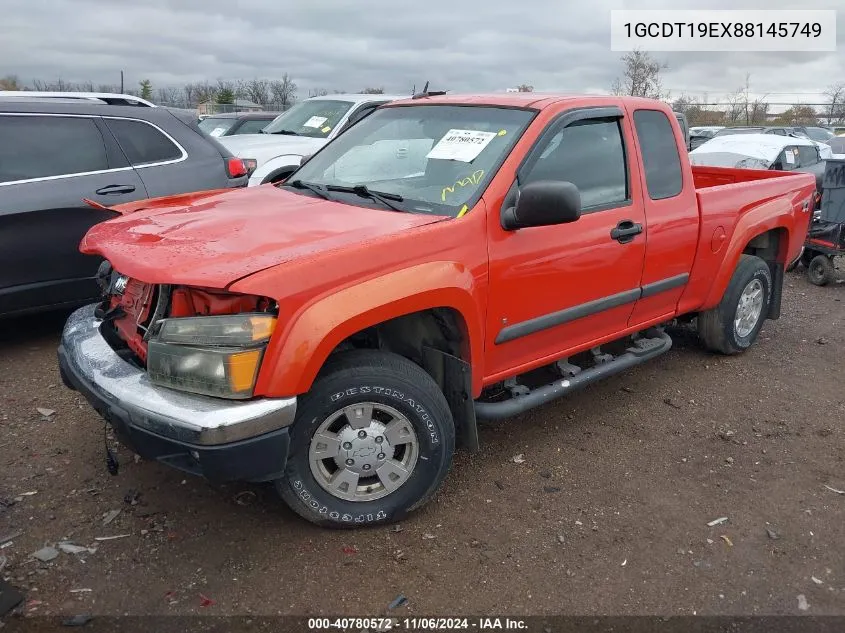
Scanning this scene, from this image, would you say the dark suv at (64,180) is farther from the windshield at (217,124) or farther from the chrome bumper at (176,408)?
the windshield at (217,124)

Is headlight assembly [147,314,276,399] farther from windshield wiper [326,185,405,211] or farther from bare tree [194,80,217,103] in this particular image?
bare tree [194,80,217,103]

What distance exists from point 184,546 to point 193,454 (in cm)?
65

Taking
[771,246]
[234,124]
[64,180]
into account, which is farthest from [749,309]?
[234,124]

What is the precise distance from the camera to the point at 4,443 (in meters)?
3.81

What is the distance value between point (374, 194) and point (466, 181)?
0.47 meters

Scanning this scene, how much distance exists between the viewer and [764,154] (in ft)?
37.7

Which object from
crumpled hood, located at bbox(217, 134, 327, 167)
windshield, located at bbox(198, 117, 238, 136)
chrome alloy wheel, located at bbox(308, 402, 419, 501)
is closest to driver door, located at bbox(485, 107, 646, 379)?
chrome alloy wheel, located at bbox(308, 402, 419, 501)

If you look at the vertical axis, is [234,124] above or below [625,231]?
above

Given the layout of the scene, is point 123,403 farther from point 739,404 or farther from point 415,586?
point 739,404

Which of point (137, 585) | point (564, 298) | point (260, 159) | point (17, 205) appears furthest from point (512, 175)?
point (260, 159)

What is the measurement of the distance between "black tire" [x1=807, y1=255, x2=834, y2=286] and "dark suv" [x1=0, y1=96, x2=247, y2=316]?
679 cm

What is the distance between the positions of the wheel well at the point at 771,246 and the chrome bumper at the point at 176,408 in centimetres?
412

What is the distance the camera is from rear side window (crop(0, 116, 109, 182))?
477cm

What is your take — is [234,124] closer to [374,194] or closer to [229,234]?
[374,194]
